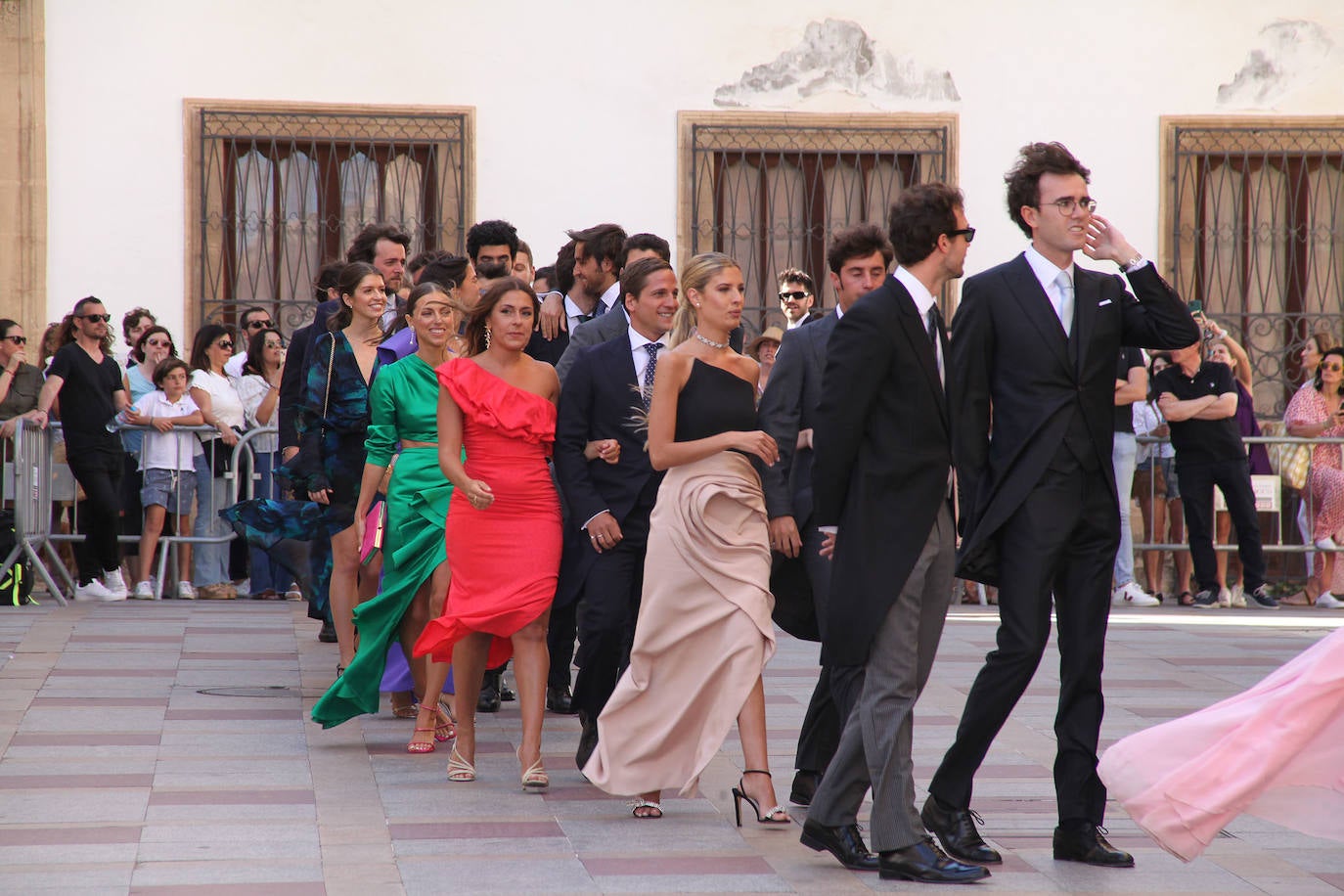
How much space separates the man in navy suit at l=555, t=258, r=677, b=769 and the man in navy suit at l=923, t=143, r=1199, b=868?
1519mm

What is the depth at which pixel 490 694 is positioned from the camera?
8258 millimetres

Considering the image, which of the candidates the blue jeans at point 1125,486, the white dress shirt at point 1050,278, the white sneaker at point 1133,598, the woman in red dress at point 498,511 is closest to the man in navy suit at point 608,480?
the woman in red dress at point 498,511

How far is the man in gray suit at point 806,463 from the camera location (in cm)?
601

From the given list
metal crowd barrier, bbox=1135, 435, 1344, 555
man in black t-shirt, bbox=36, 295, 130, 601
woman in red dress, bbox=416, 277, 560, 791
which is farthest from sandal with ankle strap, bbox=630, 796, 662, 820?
metal crowd barrier, bbox=1135, 435, 1344, 555

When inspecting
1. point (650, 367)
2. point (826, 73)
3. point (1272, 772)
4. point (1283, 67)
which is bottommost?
point (1272, 772)

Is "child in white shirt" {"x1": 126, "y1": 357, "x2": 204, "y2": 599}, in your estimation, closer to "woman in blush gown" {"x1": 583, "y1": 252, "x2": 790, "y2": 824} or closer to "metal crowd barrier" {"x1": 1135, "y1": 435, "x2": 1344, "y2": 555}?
"metal crowd barrier" {"x1": 1135, "y1": 435, "x2": 1344, "y2": 555}

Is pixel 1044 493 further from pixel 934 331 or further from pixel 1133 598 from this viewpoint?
pixel 1133 598

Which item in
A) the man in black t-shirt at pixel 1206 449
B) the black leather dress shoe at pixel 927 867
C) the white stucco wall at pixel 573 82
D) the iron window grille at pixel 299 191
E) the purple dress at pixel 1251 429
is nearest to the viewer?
the black leather dress shoe at pixel 927 867

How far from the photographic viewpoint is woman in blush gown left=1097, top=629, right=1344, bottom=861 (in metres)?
4.62

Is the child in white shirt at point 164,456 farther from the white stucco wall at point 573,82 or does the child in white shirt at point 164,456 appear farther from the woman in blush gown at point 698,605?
the woman in blush gown at point 698,605

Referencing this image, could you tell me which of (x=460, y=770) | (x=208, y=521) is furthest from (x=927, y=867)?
(x=208, y=521)

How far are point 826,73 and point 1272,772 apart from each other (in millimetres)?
11653

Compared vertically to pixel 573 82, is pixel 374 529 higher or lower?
lower

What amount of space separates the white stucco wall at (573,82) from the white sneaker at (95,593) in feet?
9.38
